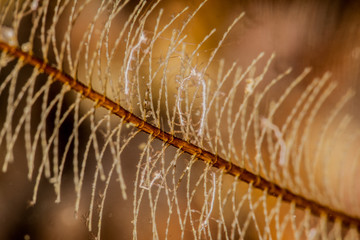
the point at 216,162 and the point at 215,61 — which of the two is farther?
the point at 215,61

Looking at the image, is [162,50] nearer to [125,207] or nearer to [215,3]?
[215,3]

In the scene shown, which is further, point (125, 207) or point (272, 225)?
point (125, 207)

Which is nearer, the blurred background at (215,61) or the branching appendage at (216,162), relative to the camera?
the branching appendage at (216,162)

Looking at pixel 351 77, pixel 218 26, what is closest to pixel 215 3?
pixel 218 26

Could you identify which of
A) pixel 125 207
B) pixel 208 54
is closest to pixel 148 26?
pixel 208 54

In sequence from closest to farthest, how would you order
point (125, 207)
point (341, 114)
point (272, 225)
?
point (341, 114) < point (272, 225) < point (125, 207)

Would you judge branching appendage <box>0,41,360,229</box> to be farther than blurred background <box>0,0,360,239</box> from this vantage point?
No

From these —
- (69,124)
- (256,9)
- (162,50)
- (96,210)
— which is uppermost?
(256,9)

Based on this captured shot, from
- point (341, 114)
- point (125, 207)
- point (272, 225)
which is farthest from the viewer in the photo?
point (125, 207)

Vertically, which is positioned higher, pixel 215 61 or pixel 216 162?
pixel 215 61

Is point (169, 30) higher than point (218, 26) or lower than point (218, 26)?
lower
